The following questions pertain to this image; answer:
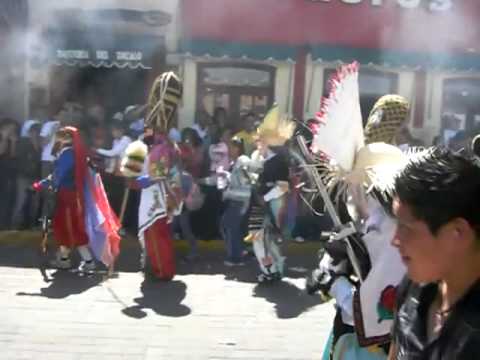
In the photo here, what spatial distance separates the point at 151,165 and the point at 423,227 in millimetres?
4638

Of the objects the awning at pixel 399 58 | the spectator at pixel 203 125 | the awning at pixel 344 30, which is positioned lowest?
the spectator at pixel 203 125

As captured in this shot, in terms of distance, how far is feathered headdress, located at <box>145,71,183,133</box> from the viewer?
5973mm

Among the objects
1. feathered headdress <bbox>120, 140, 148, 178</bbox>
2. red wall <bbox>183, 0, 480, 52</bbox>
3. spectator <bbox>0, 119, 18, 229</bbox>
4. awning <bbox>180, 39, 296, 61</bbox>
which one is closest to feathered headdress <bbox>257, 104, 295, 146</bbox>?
feathered headdress <bbox>120, 140, 148, 178</bbox>

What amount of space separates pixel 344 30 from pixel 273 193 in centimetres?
485

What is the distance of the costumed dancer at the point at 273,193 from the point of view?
5.93 metres

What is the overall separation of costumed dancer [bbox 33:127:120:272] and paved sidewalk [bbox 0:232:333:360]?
0.26m

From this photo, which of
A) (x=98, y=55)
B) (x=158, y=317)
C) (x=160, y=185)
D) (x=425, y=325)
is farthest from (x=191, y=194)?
(x=425, y=325)

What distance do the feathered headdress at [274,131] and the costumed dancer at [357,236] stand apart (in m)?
3.28

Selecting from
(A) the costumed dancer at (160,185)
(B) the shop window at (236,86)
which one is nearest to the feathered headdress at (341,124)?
(A) the costumed dancer at (160,185)

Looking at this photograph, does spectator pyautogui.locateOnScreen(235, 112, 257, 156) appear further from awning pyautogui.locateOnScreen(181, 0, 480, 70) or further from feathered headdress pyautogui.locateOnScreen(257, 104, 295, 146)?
awning pyautogui.locateOnScreen(181, 0, 480, 70)

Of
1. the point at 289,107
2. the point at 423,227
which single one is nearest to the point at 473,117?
the point at 289,107

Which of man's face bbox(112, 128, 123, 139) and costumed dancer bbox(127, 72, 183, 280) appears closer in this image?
costumed dancer bbox(127, 72, 183, 280)

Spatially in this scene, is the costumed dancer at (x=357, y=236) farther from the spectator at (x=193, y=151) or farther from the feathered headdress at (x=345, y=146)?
the spectator at (x=193, y=151)

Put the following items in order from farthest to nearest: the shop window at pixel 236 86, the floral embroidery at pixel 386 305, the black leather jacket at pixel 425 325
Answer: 1. the shop window at pixel 236 86
2. the floral embroidery at pixel 386 305
3. the black leather jacket at pixel 425 325
